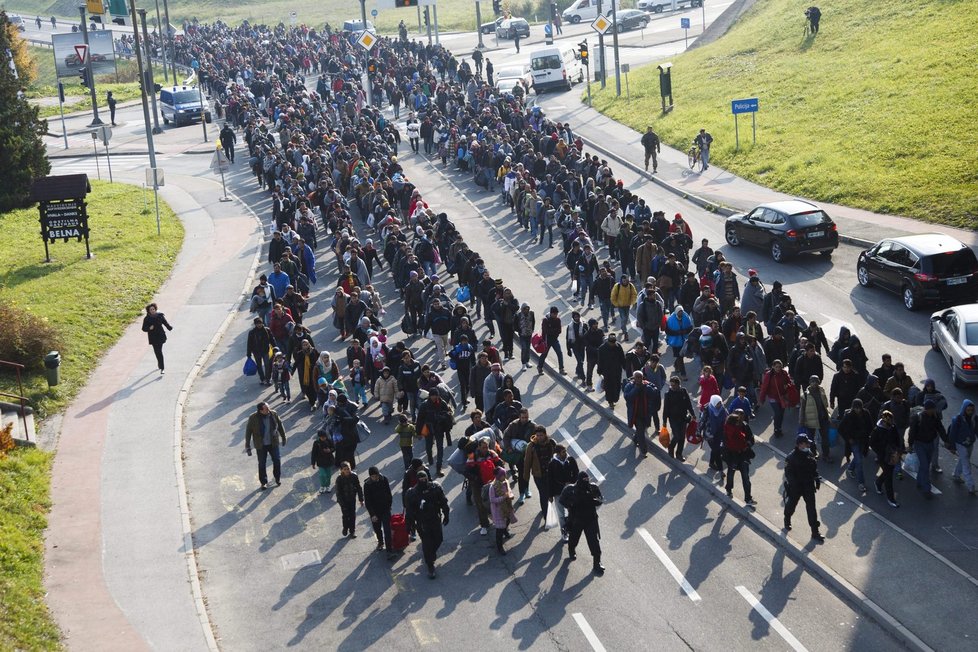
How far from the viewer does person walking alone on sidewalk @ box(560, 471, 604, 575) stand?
1564 centimetres

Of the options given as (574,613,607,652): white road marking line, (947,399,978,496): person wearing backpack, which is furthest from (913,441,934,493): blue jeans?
(574,613,607,652): white road marking line

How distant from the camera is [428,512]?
16.0 meters

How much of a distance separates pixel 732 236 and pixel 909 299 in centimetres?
751

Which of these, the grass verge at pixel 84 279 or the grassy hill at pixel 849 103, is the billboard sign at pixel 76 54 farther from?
the grassy hill at pixel 849 103

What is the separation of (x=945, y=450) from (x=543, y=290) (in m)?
12.6

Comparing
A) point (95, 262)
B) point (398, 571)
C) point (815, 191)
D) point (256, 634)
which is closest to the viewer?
point (256, 634)

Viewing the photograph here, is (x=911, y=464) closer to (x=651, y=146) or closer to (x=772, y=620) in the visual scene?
(x=772, y=620)

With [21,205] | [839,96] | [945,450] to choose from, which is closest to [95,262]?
[21,205]

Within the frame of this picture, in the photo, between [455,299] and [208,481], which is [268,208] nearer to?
[455,299]

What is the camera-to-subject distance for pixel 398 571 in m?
16.6

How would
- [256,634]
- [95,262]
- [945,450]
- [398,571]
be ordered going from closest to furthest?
[256,634], [398,571], [945,450], [95,262]

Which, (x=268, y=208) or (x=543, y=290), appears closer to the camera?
(x=543, y=290)

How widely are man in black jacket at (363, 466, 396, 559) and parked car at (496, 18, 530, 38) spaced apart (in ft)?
229

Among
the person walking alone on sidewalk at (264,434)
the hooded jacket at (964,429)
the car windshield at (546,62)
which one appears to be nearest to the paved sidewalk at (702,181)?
the car windshield at (546,62)
